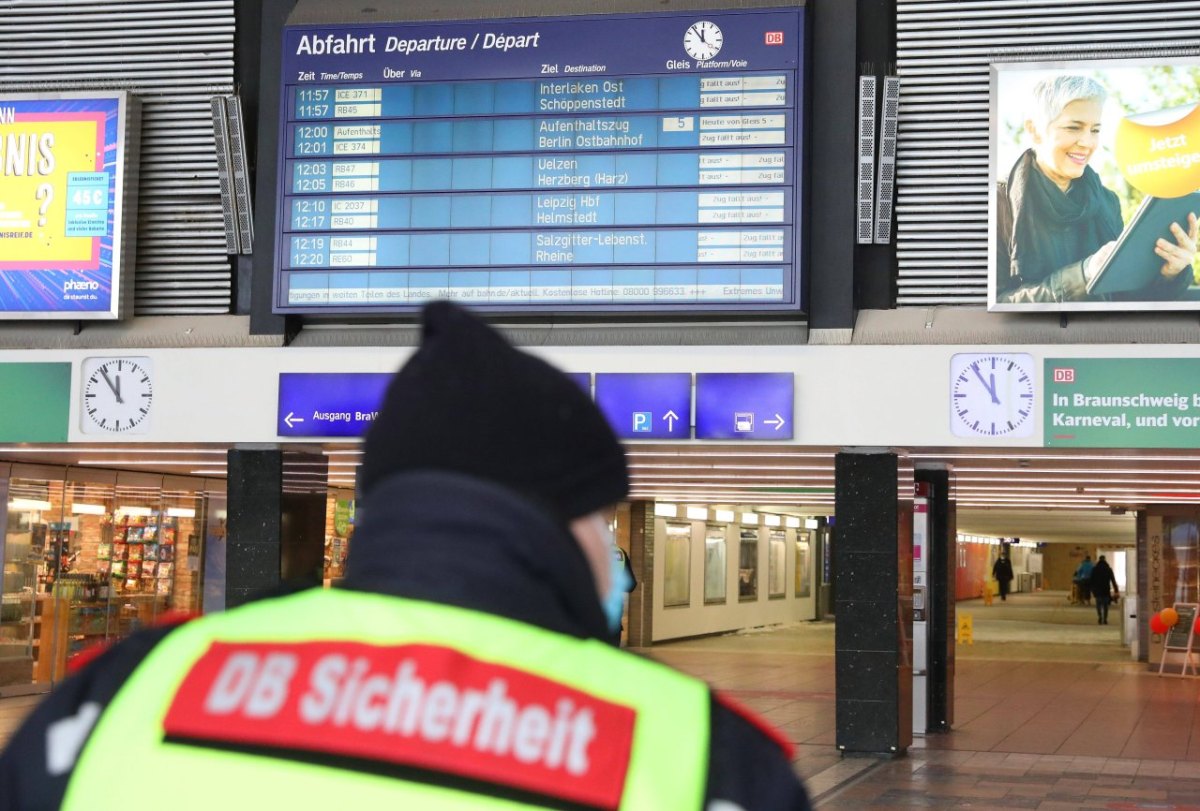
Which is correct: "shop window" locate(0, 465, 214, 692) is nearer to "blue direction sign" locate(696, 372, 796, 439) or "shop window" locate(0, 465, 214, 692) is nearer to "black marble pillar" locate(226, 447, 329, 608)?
"black marble pillar" locate(226, 447, 329, 608)

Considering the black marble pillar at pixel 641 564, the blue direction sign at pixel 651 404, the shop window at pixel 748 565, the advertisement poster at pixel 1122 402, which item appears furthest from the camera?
the shop window at pixel 748 565

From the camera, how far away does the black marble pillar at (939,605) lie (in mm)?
13812

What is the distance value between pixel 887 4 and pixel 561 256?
3.24 metres

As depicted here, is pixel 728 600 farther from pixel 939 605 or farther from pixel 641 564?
pixel 939 605

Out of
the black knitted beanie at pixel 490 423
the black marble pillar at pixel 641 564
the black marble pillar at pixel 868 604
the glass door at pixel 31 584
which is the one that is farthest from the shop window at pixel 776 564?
the black knitted beanie at pixel 490 423

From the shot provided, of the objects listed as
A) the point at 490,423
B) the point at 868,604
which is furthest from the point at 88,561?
the point at 490,423

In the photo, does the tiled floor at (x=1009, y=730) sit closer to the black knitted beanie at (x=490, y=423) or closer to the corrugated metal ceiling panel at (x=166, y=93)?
the corrugated metal ceiling panel at (x=166, y=93)

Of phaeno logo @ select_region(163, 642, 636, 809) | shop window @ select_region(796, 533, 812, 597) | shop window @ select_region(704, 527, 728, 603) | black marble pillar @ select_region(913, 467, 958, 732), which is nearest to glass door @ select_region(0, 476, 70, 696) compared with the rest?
black marble pillar @ select_region(913, 467, 958, 732)

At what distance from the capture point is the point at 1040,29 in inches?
440

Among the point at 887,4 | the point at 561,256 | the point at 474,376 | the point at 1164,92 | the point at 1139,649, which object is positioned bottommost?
the point at 1139,649

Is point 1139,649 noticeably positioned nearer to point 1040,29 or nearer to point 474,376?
point 1040,29

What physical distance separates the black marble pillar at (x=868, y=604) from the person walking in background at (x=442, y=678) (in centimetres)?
1052

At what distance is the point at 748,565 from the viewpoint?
98.3ft

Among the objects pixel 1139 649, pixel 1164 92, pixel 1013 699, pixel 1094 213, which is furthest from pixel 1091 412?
pixel 1139 649
